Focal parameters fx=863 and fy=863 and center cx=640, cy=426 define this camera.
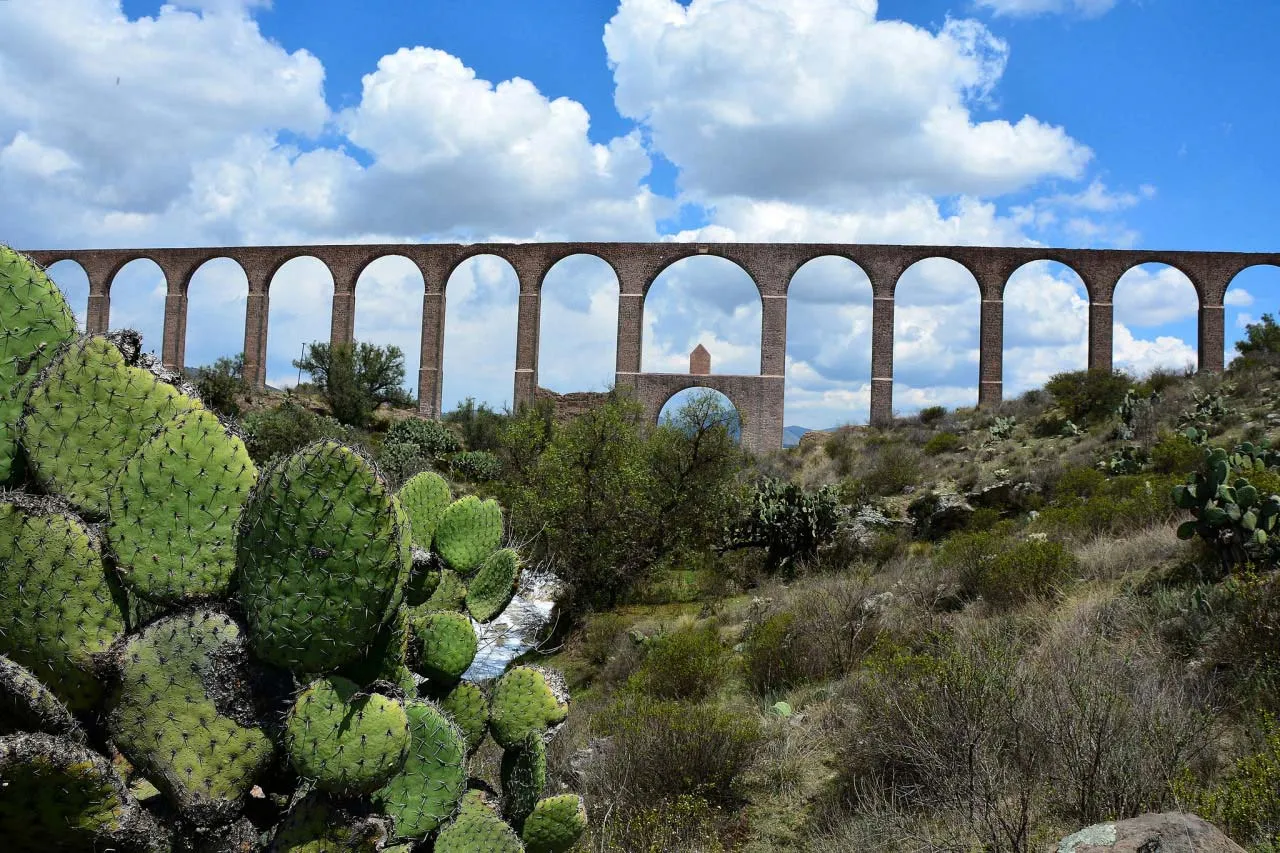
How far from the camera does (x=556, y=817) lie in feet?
9.43

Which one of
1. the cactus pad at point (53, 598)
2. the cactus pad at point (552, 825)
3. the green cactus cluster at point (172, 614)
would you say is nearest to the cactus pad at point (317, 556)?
the green cactus cluster at point (172, 614)

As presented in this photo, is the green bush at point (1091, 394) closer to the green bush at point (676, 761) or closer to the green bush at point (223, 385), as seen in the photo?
the green bush at point (676, 761)

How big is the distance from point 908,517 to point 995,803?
32.5 feet

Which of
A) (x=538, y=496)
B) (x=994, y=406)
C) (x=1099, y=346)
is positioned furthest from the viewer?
(x=1099, y=346)

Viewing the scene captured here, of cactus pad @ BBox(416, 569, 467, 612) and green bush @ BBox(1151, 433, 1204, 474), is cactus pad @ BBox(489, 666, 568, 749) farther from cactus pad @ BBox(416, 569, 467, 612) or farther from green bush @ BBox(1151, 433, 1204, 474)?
green bush @ BBox(1151, 433, 1204, 474)

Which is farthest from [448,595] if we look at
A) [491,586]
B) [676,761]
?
[676,761]

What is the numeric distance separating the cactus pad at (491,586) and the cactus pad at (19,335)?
5.55ft

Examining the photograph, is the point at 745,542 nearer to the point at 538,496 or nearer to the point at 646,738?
the point at 538,496

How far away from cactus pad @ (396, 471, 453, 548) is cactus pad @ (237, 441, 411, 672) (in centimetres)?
140

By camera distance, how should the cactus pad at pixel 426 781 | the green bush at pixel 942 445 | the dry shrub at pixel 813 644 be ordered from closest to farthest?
the cactus pad at pixel 426 781 → the dry shrub at pixel 813 644 → the green bush at pixel 942 445

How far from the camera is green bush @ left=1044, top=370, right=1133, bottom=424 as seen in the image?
18281mm

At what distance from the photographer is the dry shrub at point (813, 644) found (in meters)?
6.37

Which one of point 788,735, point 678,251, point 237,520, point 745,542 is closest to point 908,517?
point 745,542

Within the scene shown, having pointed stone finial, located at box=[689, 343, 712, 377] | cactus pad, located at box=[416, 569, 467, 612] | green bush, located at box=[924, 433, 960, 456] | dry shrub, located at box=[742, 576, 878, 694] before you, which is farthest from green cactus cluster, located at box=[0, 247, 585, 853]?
pointed stone finial, located at box=[689, 343, 712, 377]
